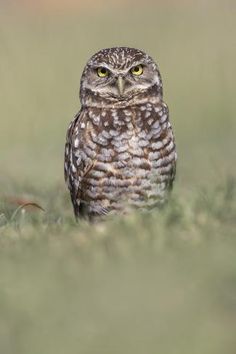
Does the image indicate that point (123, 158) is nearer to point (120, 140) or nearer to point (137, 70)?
point (120, 140)

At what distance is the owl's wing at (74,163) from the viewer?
6.48 m

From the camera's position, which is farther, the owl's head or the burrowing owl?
the owl's head

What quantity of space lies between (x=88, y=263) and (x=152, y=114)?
1948 mm

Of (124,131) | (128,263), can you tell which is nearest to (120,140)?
(124,131)

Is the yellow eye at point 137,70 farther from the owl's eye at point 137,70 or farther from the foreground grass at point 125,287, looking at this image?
the foreground grass at point 125,287

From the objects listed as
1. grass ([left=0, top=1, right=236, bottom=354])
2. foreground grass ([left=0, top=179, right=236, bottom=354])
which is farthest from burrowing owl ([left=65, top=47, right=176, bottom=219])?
foreground grass ([left=0, top=179, right=236, bottom=354])

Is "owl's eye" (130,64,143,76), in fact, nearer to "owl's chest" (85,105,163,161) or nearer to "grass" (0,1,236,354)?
"owl's chest" (85,105,163,161)

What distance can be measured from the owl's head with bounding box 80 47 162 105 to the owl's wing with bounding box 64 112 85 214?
7.8 inches

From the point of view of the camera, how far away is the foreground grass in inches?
158

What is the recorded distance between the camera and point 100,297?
433cm
